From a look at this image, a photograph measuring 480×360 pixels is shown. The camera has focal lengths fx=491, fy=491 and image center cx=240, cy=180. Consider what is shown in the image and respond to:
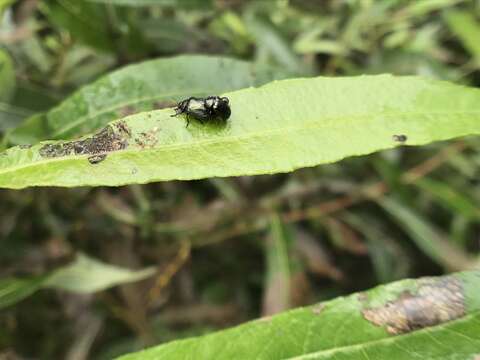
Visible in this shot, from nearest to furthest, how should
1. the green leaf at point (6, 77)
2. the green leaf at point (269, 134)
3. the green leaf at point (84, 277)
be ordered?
1. the green leaf at point (269, 134)
2. the green leaf at point (6, 77)
3. the green leaf at point (84, 277)

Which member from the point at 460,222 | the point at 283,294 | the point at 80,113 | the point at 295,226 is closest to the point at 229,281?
the point at 295,226

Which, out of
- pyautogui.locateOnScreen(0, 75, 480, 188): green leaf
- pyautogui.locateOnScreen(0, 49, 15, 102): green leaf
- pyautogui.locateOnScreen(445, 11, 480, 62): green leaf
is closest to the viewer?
pyautogui.locateOnScreen(0, 75, 480, 188): green leaf

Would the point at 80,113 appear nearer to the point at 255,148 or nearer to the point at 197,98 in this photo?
the point at 197,98

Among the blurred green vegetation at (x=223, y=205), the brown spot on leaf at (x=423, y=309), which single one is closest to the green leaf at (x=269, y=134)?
the brown spot on leaf at (x=423, y=309)

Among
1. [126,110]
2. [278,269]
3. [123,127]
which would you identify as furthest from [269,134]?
[278,269]

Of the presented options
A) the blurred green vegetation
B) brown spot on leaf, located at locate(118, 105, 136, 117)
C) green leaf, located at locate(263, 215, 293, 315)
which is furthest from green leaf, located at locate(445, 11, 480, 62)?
brown spot on leaf, located at locate(118, 105, 136, 117)

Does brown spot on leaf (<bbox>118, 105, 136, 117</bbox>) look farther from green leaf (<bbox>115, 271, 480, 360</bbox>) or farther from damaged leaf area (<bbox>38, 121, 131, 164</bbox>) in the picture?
green leaf (<bbox>115, 271, 480, 360</bbox>)

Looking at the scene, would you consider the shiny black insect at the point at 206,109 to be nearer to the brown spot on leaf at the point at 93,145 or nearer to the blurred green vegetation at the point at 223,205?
the brown spot on leaf at the point at 93,145
